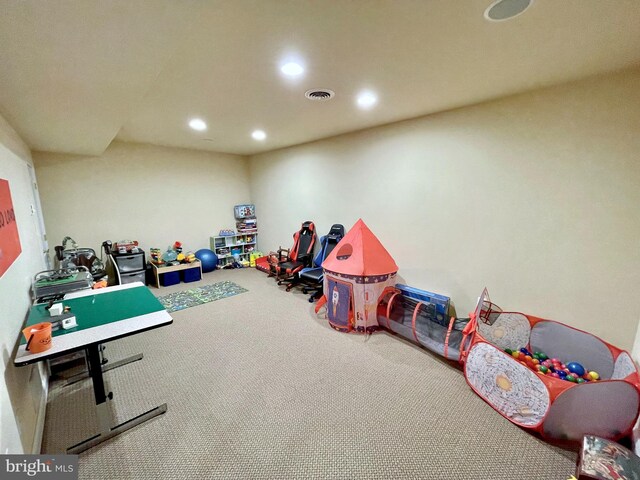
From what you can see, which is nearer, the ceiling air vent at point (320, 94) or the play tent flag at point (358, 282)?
the ceiling air vent at point (320, 94)

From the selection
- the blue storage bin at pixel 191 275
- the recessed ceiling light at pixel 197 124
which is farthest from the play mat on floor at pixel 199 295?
the recessed ceiling light at pixel 197 124

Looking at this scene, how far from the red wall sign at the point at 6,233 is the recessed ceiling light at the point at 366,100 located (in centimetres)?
285

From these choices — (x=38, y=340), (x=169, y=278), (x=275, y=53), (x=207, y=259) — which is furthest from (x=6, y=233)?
(x=207, y=259)

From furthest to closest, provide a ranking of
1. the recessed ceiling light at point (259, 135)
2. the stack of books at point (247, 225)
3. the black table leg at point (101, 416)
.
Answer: the stack of books at point (247, 225) < the recessed ceiling light at point (259, 135) < the black table leg at point (101, 416)

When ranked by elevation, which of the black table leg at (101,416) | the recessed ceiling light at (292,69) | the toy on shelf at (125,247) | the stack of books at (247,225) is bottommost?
the black table leg at (101,416)

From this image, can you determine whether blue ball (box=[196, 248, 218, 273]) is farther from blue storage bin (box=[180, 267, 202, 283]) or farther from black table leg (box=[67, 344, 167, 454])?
black table leg (box=[67, 344, 167, 454])

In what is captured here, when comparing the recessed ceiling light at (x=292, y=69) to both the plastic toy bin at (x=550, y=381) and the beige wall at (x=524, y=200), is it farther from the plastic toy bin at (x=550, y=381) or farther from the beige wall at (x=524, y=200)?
the plastic toy bin at (x=550, y=381)

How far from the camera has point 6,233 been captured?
5.73ft

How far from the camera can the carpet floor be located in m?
1.60

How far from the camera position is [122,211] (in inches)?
191

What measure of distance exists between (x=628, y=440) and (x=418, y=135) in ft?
10.5

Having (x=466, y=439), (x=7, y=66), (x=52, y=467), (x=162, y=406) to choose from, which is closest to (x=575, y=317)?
(x=466, y=439)

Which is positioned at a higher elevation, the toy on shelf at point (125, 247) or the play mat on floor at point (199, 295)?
the toy on shelf at point (125, 247)

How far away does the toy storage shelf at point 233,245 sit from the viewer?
604cm
